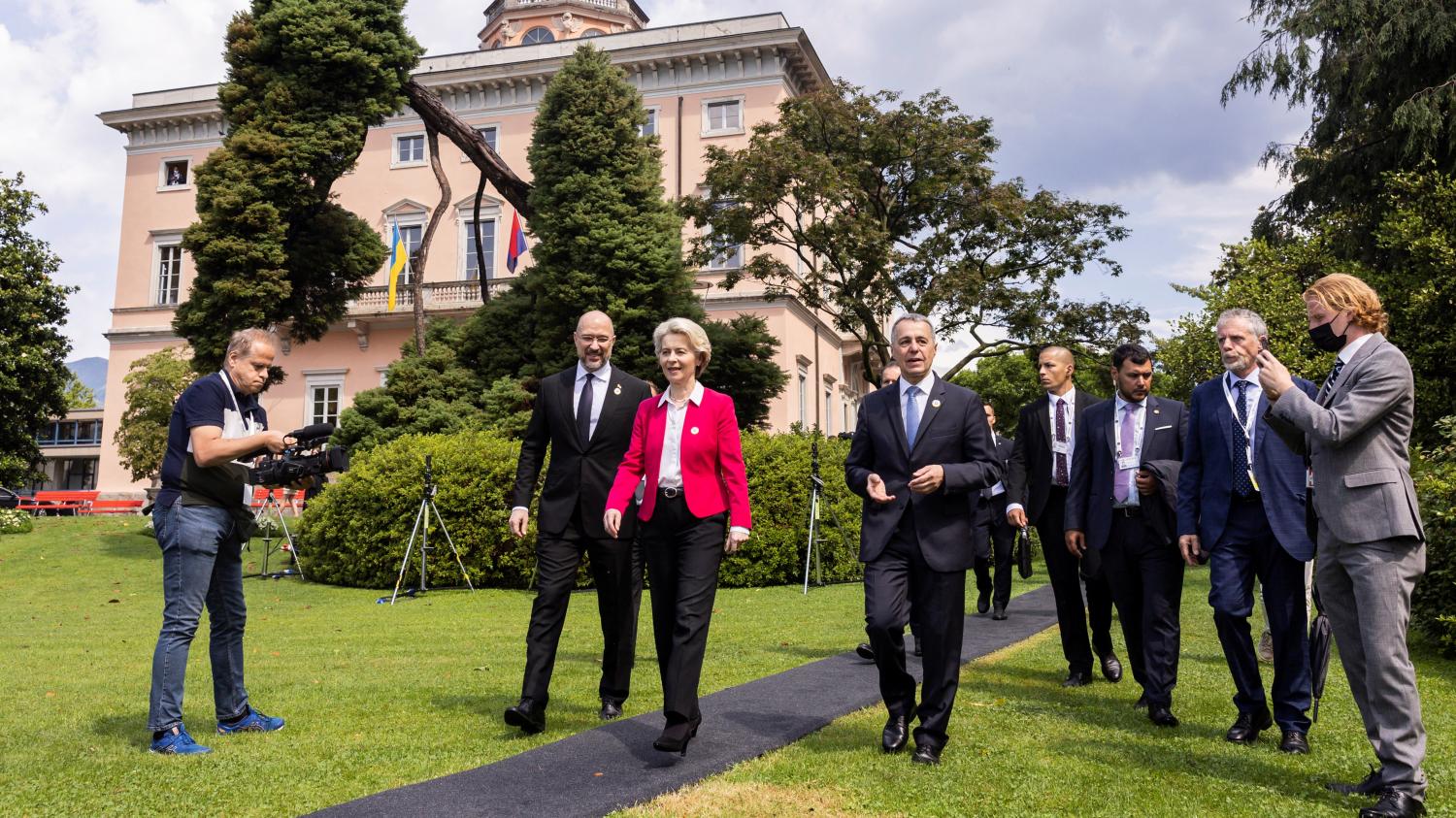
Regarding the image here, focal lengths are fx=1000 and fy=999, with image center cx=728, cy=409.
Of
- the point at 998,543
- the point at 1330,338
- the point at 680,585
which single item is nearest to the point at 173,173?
the point at 998,543

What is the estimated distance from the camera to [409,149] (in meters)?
39.1

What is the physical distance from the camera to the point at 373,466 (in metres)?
15.1

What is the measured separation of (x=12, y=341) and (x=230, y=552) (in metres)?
30.5

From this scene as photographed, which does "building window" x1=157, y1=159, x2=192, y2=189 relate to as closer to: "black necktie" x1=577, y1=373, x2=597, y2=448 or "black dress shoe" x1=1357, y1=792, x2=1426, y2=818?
"black necktie" x1=577, y1=373, x2=597, y2=448

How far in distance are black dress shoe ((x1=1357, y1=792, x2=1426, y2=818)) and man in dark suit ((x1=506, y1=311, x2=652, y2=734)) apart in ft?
11.4

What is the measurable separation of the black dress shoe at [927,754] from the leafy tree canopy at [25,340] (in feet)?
106

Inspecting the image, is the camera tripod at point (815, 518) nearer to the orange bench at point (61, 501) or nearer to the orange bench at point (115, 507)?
the orange bench at point (115, 507)

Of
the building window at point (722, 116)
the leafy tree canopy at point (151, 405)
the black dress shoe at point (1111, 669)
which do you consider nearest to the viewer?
the black dress shoe at point (1111, 669)

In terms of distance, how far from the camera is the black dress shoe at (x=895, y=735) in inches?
183

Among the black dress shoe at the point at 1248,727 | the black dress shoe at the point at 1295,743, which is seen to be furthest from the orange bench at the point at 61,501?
the black dress shoe at the point at 1295,743

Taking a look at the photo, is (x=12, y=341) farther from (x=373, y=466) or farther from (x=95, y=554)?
(x=373, y=466)

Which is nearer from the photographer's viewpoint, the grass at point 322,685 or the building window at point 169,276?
the grass at point 322,685

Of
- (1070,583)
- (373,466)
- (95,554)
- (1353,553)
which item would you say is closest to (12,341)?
(95,554)

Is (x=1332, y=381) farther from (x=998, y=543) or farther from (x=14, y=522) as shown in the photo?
(x=14, y=522)
